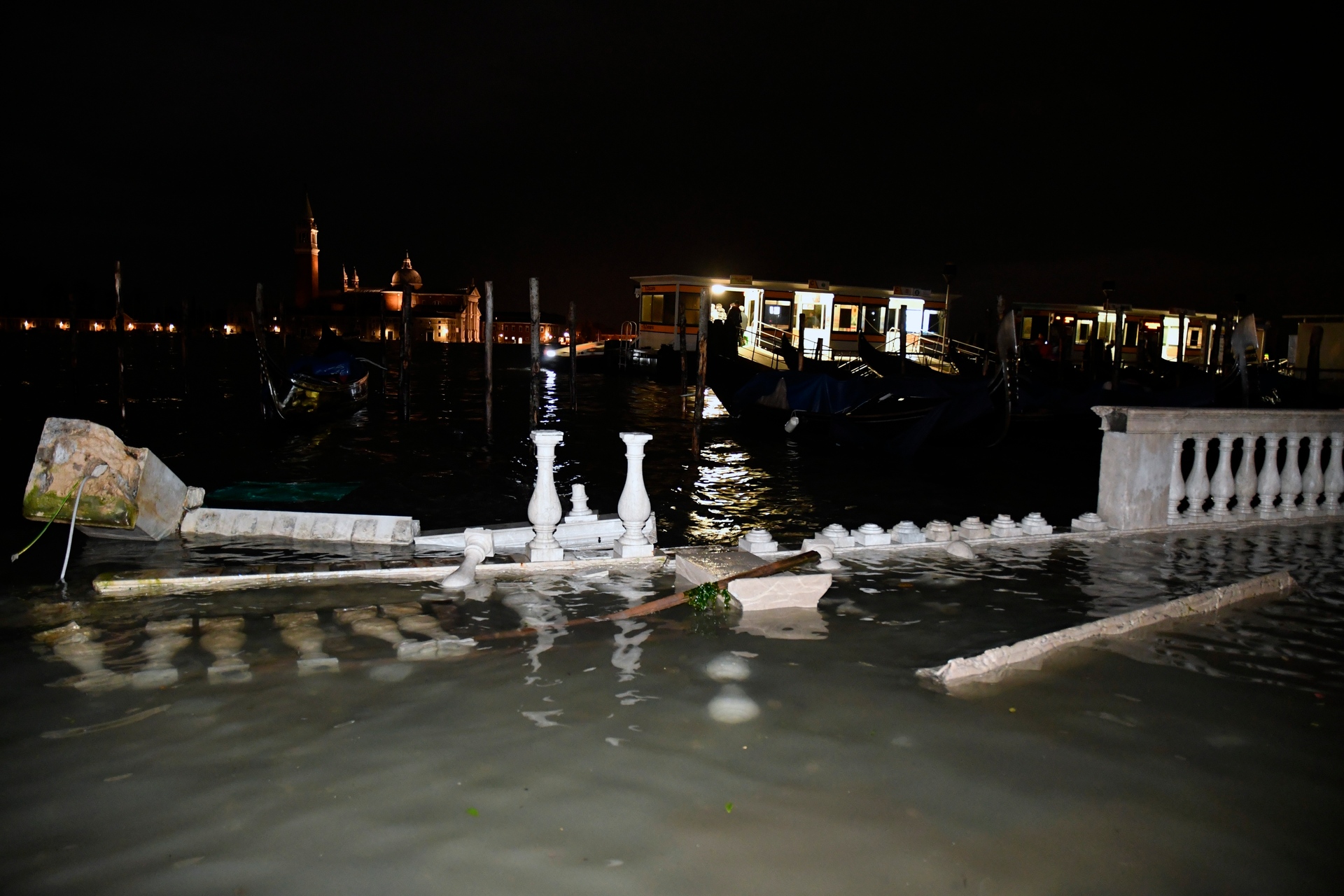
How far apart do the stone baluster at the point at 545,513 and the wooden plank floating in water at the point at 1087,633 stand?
2628mm

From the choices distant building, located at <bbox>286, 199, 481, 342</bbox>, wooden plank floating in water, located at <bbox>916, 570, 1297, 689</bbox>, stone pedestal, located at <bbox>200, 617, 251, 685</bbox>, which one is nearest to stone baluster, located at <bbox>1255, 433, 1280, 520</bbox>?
wooden plank floating in water, located at <bbox>916, 570, 1297, 689</bbox>

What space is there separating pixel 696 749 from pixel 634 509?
8.78ft

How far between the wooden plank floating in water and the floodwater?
0.40 feet

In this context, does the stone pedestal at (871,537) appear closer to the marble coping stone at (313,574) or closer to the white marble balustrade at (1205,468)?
the marble coping stone at (313,574)

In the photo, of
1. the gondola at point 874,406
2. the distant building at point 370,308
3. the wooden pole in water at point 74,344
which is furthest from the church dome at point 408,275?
the gondola at point 874,406

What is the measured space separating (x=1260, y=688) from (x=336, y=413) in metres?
19.7

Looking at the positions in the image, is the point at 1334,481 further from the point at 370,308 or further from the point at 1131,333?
the point at 370,308

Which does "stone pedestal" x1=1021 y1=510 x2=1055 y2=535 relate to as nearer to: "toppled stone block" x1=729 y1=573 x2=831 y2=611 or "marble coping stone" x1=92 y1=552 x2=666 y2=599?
"toppled stone block" x1=729 y1=573 x2=831 y2=611

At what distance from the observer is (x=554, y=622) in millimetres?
4180

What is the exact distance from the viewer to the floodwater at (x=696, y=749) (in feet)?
7.31

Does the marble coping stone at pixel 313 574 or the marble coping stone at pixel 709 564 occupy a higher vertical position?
the marble coping stone at pixel 709 564

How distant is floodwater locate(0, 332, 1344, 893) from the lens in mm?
2229

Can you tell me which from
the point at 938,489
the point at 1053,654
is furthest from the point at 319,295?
the point at 1053,654

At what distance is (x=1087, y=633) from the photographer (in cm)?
398
